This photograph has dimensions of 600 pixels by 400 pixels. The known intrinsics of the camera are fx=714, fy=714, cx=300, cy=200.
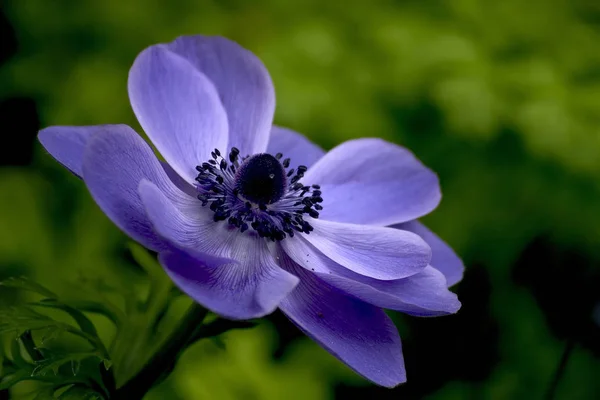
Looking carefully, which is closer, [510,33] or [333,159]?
[333,159]

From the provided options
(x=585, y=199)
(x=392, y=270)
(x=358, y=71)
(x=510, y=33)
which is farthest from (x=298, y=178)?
(x=510, y=33)

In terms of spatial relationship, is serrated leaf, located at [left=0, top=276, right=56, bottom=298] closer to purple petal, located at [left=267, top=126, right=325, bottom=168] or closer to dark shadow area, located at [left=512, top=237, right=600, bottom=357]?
purple petal, located at [left=267, top=126, right=325, bottom=168]

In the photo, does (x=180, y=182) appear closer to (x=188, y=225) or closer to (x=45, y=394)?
(x=188, y=225)

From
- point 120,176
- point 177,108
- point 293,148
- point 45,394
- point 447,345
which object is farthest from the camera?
point 447,345

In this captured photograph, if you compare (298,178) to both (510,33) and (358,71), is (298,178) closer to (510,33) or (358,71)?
(358,71)

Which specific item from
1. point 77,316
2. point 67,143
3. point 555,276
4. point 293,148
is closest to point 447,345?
point 555,276

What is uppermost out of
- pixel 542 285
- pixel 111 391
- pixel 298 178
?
pixel 298 178

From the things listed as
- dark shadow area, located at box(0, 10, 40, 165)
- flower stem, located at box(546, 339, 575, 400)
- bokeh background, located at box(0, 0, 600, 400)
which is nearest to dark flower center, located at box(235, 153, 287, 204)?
flower stem, located at box(546, 339, 575, 400)
